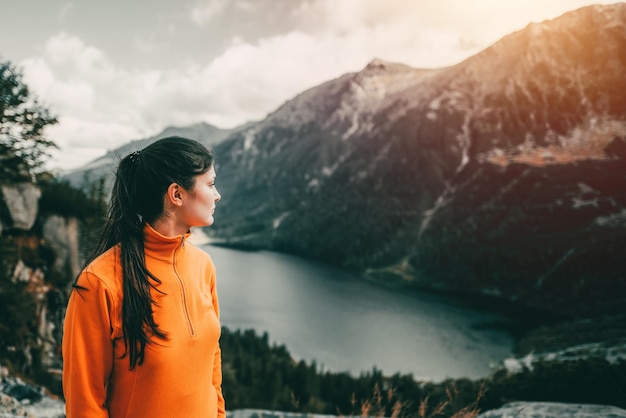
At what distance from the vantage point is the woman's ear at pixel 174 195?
6.98ft

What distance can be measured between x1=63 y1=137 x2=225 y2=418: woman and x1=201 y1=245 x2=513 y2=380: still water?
181 feet

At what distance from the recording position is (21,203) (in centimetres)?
1795

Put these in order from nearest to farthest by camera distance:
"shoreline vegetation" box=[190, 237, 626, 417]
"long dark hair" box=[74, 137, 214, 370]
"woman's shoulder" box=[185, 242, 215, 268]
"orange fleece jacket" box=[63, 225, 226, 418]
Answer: "orange fleece jacket" box=[63, 225, 226, 418] < "long dark hair" box=[74, 137, 214, 370] < "woman's shoulder" box=[185, 242, 215, 268] < "shoreline vegetation" box=[190, 237, 626, 417]

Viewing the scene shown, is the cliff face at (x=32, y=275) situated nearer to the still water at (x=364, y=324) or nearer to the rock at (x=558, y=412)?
the rock at (x=558, y=412)

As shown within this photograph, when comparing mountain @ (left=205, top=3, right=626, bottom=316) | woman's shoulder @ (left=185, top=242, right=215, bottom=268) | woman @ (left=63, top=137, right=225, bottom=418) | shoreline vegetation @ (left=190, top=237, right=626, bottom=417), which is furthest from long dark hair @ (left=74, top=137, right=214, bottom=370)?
mountain @ (left=205, top=3, right=626, bottom=316)

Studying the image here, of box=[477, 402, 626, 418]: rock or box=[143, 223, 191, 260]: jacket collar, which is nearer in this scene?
box=[143, 223, 191, 260]: jacket collar

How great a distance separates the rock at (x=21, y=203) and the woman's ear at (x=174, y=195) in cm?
1833

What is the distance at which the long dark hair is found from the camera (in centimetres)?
198

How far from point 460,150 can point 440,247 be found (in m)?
65.9

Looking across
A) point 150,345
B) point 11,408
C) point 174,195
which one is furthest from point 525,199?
point 150,345

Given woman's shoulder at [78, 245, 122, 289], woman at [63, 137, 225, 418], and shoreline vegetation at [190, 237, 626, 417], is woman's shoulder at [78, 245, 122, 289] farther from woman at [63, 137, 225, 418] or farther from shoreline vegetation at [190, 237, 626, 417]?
shoreline vegetation at [190, 237, 626, 417]

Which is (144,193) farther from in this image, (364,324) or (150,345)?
(364,324)

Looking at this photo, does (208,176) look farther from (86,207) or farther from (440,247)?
(440,247)

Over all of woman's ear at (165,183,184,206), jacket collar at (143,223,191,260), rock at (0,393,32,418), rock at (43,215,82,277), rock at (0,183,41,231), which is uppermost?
rock at (0,183,41,231)
